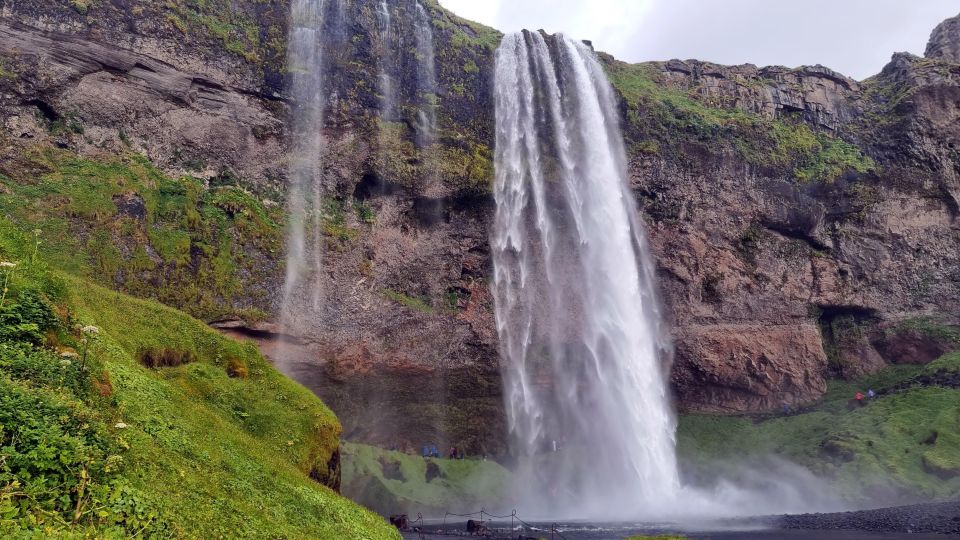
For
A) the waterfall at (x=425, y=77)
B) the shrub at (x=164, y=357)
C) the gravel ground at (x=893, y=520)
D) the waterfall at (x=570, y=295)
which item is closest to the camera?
the shrub at (x=164, y=357)

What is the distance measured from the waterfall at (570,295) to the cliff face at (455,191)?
1.47 metres

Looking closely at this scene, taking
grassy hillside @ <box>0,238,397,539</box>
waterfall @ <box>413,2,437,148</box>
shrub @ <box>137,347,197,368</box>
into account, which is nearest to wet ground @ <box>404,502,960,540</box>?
grassy hillside @ <box>0,238,397,539</box>

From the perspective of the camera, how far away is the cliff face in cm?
2920

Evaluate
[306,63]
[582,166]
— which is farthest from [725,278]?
[306,63]

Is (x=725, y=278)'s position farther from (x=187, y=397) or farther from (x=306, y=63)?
(x=187, y=397)

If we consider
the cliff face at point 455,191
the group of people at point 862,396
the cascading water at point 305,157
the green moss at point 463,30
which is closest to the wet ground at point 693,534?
the cliff face at point 455,191

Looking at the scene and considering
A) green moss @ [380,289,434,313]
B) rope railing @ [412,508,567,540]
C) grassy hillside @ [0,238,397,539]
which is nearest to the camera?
grassy hillside @ [0,238,397,539]

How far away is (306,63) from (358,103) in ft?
11.4

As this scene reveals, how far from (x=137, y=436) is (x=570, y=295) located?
31.0m

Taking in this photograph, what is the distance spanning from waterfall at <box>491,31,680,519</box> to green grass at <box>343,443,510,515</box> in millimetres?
2586

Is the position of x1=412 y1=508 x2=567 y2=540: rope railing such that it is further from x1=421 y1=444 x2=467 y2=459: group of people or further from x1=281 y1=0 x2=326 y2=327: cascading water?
x1=281 y1=0 x2=326 y2=327: cascading water

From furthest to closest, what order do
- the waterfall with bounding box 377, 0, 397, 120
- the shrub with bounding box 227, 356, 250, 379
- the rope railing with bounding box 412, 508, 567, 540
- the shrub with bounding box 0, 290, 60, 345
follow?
the waterfall with bounding box 377, 0, 397, 120 < the rope railing with bounding box 412, 508, 567, 540 < the shrub with bounding box 227, 356, 250, 379 < the shrub with bounding box 0, 290, 60, 345

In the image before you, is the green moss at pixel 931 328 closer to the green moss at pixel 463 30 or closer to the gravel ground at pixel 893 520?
the gravel ground at pixel 893 520

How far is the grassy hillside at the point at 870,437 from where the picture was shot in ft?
101
